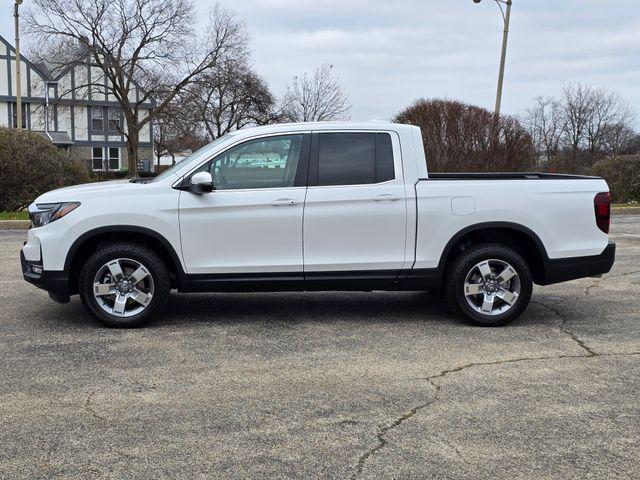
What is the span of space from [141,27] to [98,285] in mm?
37999

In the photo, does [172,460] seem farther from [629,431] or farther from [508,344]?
[508,344]

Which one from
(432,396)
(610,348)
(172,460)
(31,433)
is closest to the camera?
(172,460)

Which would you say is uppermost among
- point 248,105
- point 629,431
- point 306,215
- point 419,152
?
point 248,105

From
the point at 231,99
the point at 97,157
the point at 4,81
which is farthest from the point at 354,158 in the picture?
the point at 97,157

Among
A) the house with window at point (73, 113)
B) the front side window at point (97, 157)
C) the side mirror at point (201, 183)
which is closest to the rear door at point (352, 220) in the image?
the side mirror at point (201, 183)

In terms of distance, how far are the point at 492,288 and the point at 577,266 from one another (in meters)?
0.83

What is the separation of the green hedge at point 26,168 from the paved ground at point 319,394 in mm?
11114

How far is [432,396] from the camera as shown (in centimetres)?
435

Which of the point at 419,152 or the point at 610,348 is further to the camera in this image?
the point at 419,152

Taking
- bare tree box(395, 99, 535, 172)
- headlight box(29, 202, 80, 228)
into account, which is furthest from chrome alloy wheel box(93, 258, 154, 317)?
bare tree box(395, 99, 535, 172)

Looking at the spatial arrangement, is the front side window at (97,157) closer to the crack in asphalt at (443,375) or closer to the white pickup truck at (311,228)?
the white pickup truck at (311,228)

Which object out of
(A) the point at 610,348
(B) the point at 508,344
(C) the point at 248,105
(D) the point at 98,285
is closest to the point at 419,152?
(B) the point at 508,344

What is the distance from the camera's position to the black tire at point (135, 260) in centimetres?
587

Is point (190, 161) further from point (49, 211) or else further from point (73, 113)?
point (73, 113)
